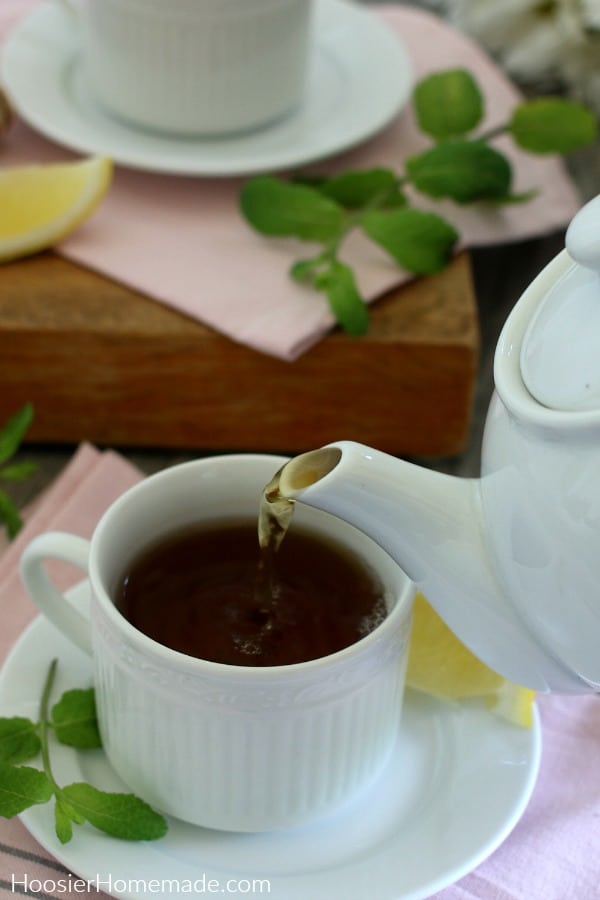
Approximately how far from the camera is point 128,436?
3.51 feet

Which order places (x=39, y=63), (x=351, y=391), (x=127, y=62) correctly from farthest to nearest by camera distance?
1. (x=39, y=63)
2. (x=127, y=62)
3. (x=351, y=391)

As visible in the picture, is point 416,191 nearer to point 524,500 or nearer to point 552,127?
point 552,127

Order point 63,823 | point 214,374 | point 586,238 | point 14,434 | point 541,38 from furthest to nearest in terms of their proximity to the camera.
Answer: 1. point 541,38
2. point 214,374
3. point 14,434
4. point 63,823
5. point 586,238

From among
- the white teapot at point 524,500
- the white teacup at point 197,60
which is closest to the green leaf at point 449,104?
the white teacup at point 197,60

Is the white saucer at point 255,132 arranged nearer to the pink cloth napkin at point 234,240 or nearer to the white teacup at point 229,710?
the pink cloth napkin at point 234,240

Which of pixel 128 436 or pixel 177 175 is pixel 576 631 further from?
pixel 177 175

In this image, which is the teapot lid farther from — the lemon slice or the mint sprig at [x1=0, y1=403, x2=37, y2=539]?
the lemon slice

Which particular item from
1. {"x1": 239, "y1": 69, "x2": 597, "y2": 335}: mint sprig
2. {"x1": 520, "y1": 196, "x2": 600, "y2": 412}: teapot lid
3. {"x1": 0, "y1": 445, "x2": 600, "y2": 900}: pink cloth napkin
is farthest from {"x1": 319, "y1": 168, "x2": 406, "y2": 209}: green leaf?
{"x1": 520, "y1": 196, "x2": 600, "y2": 412}: teapot lid

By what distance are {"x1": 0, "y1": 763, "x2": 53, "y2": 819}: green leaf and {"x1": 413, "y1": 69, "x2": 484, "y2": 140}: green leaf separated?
77 centimetres

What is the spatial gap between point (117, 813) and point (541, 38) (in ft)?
3.58

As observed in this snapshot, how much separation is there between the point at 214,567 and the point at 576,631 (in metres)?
0.24

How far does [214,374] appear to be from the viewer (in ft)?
3.36

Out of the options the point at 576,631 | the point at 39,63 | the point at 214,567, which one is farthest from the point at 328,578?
the point at 39,63

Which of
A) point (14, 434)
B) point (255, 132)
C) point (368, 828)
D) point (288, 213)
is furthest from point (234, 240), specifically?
point (368, 828)
